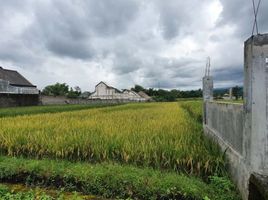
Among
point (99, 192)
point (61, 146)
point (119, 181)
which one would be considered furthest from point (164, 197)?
point (61, 146)

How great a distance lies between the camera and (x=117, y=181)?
383 cm

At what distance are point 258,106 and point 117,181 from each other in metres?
2.20

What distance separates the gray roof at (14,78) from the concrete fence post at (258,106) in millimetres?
35811

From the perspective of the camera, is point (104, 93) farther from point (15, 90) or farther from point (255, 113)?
point (255, 113)

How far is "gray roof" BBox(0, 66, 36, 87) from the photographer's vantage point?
34509 millimetres

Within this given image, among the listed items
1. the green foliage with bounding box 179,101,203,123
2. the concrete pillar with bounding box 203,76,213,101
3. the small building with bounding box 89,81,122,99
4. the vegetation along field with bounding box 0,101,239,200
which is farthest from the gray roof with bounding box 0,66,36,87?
the small building with bounding box 89,81,122,99

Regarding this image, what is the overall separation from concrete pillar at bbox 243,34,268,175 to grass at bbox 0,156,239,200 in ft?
2.45

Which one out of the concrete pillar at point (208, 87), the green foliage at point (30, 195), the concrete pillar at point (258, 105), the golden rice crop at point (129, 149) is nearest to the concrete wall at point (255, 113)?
the concrete pillar at point (258, 105)

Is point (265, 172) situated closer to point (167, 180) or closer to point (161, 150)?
point (167, 180)

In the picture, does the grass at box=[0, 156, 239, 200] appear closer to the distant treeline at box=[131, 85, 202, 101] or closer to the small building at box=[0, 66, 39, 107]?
the small building at box=[0, 66, 39, 107]

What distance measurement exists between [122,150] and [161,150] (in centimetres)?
74

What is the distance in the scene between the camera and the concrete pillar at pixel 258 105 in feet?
9.25

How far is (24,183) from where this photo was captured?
166 inches

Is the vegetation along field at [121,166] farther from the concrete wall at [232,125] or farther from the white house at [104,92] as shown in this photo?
the white house at [104,92]
